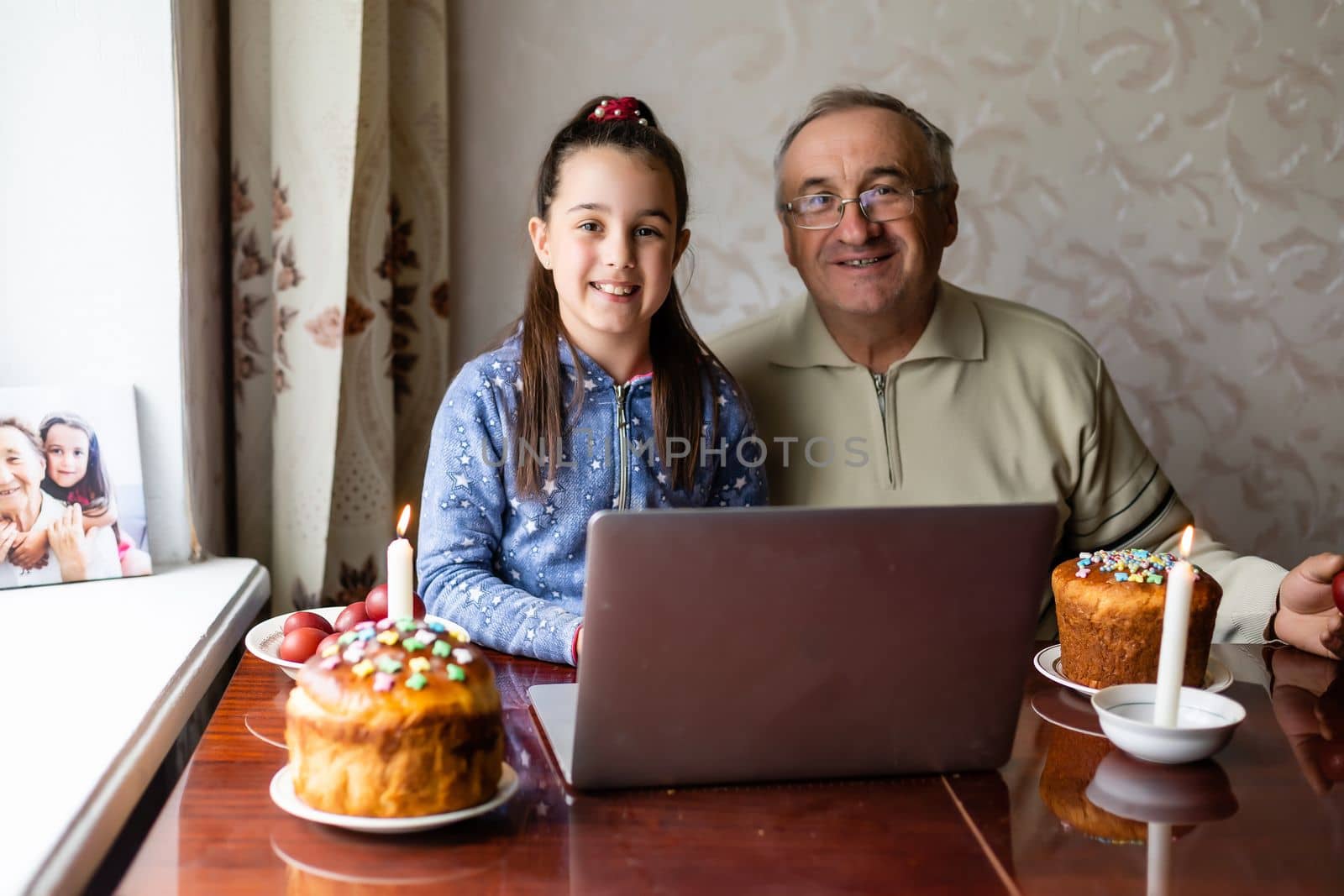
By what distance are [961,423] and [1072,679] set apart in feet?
2.53

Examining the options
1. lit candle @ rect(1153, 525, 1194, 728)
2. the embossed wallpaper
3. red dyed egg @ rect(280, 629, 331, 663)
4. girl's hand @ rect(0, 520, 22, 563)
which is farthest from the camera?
the embossed wallpaper

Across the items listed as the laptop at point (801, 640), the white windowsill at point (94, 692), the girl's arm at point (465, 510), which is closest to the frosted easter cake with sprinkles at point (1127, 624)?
the laptop at point (801, 640)

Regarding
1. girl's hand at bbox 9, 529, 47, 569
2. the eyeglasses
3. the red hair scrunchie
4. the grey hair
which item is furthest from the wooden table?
the grey hair

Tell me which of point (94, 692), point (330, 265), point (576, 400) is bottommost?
point (94, 692)

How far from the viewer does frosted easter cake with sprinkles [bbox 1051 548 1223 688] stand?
1.21 m

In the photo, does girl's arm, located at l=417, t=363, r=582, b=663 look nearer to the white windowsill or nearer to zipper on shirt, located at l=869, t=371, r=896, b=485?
the white windowsill

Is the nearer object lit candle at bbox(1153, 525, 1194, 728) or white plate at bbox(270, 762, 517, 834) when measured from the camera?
white plate at bbox(270, 762, 517, 834)

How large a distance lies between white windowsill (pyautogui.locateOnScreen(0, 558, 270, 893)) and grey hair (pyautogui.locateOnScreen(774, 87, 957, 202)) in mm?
1124

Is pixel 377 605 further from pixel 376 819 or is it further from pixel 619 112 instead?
pixel 619 112

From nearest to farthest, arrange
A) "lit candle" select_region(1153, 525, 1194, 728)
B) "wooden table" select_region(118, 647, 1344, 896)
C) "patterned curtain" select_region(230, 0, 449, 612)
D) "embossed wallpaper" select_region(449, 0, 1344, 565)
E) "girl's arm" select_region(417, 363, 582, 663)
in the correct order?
"wooden table" select_region(118, 647, 1344, 896) < "lit candle" select_region(1153, 525, 1194, 728) < "girl's arm" select_region(417, 363, 582, 663) < "patterned curtain" select_region(230, 0, 449, 612) < "embossed wallpaper" select_region(449, 0, 1344, 565)

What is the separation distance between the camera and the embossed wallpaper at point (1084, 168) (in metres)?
2.21

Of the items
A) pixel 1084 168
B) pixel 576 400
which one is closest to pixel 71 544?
pixel 576 400

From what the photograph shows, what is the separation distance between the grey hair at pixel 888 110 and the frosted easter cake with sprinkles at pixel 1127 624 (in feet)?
3.02

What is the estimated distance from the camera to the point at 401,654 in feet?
2.89
